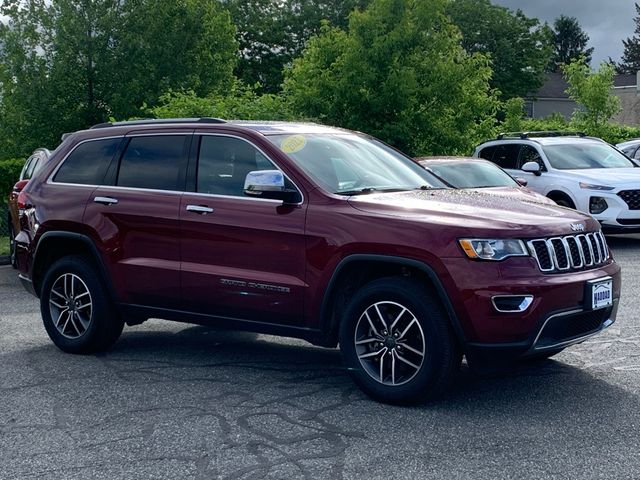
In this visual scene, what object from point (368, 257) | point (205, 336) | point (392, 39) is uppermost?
point (392, 39)

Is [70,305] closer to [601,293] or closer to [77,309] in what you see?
[77,309]

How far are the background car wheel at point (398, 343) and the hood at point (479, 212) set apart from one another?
442 millimetres

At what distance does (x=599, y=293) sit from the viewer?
6.05 meters

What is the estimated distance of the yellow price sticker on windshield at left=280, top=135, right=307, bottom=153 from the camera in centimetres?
677

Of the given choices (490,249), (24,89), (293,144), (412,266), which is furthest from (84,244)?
(24,89)

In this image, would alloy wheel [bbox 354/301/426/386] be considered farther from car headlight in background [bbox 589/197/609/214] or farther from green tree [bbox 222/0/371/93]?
green tree [bbox 222/0/371/93]

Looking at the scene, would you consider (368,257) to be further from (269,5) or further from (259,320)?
(269,5)

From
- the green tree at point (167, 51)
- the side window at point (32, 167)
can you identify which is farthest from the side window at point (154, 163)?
the green tree at point (167, 51)

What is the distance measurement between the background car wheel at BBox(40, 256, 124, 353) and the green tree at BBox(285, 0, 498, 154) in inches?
504

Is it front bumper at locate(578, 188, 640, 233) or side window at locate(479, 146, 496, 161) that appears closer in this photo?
front bumper at locate(578, 188, 640, 233)

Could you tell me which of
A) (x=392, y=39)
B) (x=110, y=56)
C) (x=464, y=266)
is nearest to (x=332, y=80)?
(x=392, y=39)

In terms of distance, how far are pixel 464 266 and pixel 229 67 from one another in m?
28.3

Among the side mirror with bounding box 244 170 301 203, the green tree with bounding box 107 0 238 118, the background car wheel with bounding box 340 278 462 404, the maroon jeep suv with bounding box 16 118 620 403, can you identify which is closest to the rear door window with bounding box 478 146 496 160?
the maroon jeep suv with bounding box 16 118 620 403

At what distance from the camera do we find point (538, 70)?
62.8 metres
